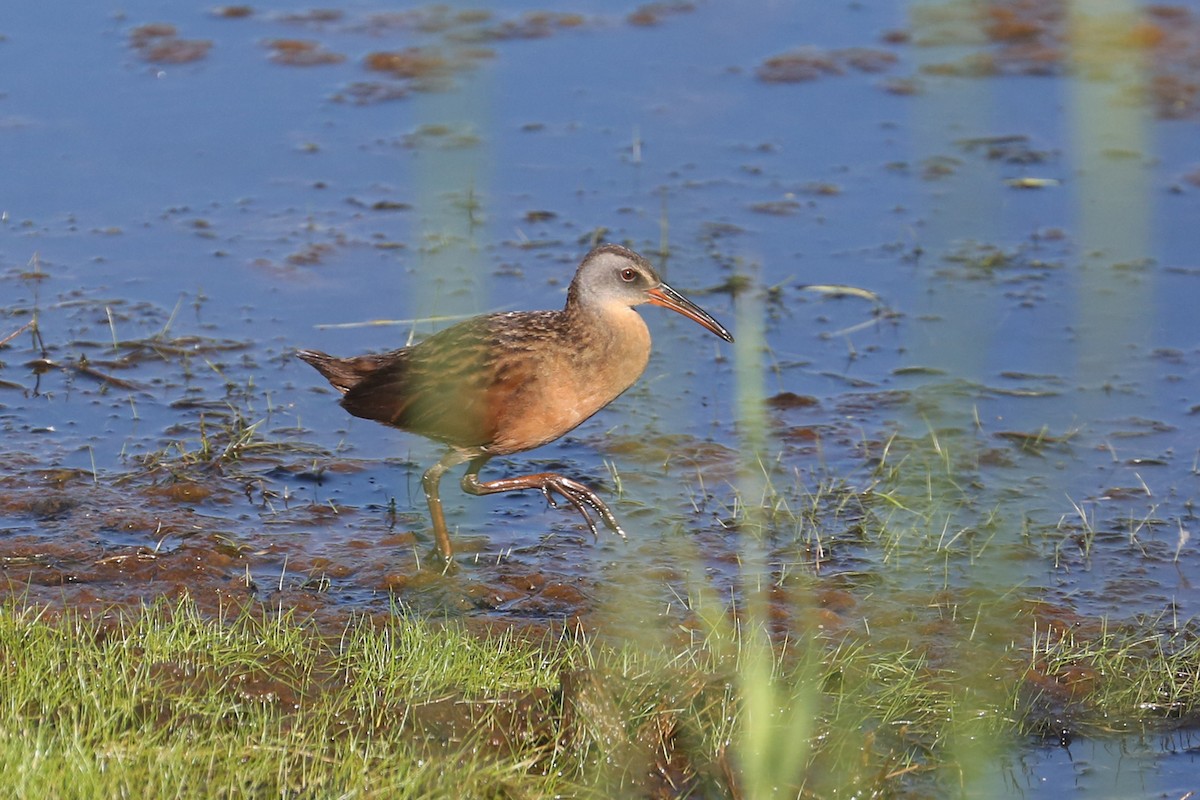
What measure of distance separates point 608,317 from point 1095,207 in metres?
3.21

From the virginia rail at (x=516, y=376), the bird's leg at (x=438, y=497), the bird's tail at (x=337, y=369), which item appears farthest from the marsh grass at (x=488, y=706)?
the bird's tail at (x=337, y=369)

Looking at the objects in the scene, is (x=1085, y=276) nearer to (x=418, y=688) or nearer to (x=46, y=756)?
(x=418, y=688)

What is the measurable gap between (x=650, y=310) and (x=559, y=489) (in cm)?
230

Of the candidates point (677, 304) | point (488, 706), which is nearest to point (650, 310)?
point (677, 304)

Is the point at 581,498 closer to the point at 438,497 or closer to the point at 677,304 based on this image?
the point at 438,497

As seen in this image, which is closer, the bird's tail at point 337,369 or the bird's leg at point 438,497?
the bird's leg at point 438,497

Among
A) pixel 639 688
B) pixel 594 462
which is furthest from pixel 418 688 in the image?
pixel 594 462

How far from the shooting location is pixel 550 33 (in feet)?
34.0

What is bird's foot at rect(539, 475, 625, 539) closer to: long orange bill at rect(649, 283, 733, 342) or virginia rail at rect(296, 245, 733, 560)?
virginia rail at rect(296, 245, 733, 560)

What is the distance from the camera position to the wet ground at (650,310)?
3.37 meters

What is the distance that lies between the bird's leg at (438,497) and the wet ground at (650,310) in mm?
101

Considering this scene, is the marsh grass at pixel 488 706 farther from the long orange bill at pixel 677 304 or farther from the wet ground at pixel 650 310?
the long orange bill at pixel 677 304

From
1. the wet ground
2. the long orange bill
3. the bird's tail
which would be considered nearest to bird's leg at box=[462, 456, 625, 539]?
the wet ground

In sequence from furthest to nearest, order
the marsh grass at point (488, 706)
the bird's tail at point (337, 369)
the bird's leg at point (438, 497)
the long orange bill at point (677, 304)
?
the long orange bill at point (677, 304)
the bird's tail at point (337, 369)
the bird's leg at point (438, 497)
the marsh grass at point (488, 706)
